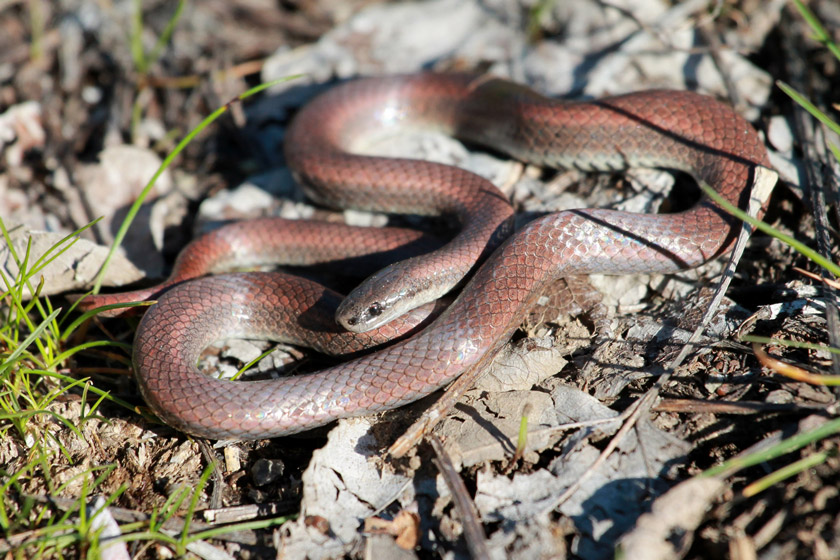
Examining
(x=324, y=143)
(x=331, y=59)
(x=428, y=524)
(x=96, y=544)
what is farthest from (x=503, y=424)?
(x=331, y=59)

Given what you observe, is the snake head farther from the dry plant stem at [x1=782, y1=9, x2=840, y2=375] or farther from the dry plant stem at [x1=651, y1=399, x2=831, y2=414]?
the dry plant stem at [x1=782, y1=9, x2=840, y2=375]

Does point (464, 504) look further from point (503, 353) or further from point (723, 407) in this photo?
point (723, 407)

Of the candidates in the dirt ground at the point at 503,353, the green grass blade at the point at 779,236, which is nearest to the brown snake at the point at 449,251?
the dirt ground at the point at 503,353

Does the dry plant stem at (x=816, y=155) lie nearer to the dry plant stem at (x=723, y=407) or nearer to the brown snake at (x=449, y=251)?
the dry plant stem at (x=723, y=407)

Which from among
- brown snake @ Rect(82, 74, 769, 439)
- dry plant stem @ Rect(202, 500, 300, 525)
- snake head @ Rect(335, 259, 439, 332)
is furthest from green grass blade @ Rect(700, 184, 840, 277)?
dry plant stem @ Rect(202, 500, 300, 525)

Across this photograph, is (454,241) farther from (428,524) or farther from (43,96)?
(43,96)
